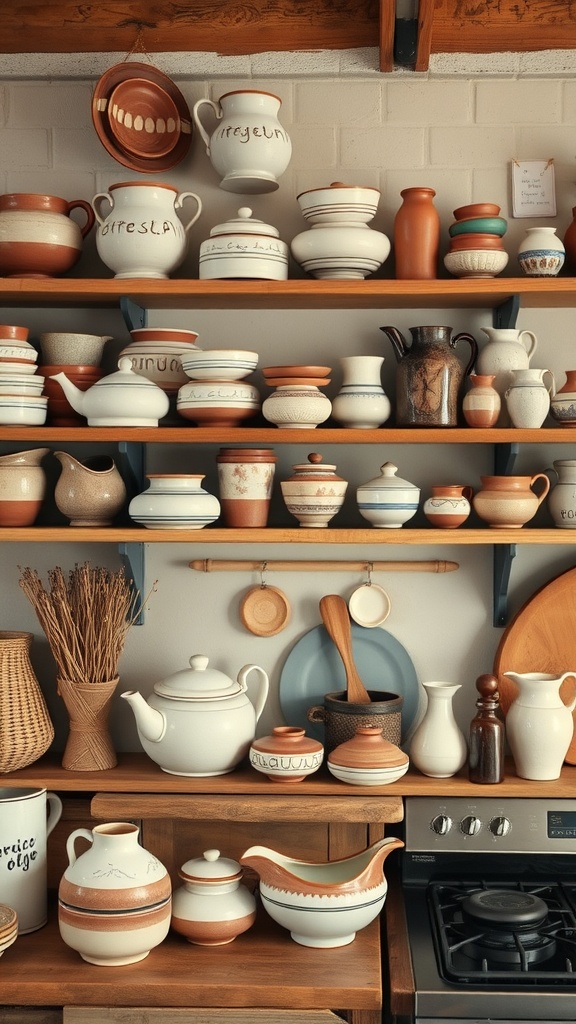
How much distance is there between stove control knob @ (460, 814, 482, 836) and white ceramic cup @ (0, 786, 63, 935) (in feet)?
2.70

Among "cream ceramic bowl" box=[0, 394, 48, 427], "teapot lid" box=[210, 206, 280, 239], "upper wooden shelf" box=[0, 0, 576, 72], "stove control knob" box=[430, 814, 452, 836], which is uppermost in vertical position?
"upper wooden shelf" box=[0, 0, 576, 72]

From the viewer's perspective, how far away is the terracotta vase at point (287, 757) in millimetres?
2064

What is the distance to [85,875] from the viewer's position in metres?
1.85

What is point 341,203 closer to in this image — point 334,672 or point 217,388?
point 217,388

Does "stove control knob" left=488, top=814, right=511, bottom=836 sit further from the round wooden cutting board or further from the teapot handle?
the teapot handle

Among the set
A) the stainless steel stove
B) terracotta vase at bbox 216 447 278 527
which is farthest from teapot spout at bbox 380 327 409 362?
the stainless steel stove

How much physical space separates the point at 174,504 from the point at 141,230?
568 millimetres

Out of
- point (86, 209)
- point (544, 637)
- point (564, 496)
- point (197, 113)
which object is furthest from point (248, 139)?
point (544, 637)

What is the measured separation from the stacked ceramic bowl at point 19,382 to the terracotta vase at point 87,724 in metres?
0.55

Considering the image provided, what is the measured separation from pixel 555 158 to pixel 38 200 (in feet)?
3.65

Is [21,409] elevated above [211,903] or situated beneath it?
elevated above

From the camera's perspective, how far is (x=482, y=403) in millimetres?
2121

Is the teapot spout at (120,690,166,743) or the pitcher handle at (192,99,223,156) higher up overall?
the pitcher handle at (192,99,223,156)

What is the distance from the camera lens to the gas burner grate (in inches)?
68.9
